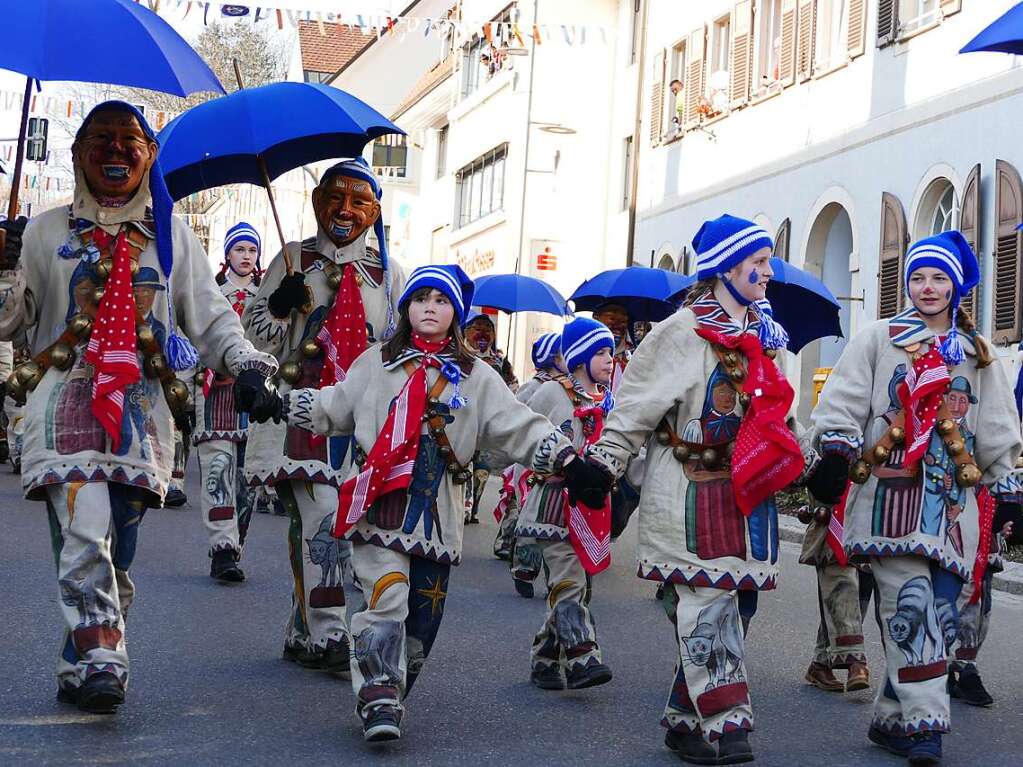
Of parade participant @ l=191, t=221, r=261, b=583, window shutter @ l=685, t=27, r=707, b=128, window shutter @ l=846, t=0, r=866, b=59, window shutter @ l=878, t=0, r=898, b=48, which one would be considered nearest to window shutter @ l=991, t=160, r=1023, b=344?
window shutter @ l=878, t=0, r=898, b=48

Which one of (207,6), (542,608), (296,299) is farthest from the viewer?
(207,6)

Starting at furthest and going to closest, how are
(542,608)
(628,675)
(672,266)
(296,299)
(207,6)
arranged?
1. (672,266)
2. (207,6)
3. (542,608)
4. (628,675)
5. (296,299)

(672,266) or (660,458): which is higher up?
(672,266)

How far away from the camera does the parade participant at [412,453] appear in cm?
616

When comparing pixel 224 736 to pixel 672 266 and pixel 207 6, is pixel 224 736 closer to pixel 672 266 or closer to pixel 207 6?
pixel 207 6

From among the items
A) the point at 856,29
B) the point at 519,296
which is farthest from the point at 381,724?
the point at 856,29

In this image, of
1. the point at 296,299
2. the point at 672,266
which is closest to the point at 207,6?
the point at 672,266

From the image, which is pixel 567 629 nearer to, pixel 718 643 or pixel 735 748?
pixel 718 643

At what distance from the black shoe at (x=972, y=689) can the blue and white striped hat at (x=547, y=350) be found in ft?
9.49

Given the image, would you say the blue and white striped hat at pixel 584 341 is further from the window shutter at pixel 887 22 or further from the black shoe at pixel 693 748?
the window shutter at pixel 887 22

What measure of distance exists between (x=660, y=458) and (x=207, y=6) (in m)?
17.1

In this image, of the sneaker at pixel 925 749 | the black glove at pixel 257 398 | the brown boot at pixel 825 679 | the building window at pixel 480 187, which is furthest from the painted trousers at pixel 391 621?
the building window at pixel 480 187

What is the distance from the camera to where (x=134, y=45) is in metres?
6.36

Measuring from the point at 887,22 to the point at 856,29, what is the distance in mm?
947
